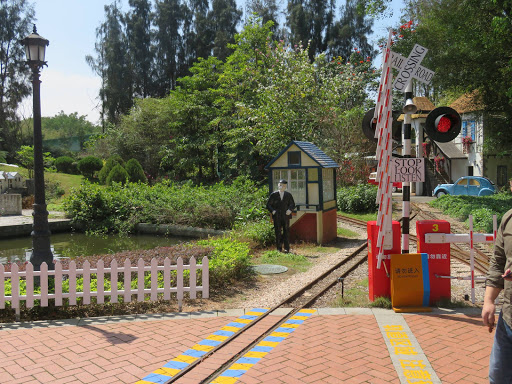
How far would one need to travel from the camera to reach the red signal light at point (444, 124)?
656 cm

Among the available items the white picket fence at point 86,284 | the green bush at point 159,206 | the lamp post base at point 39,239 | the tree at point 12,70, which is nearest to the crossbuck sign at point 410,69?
the white picket fence at point 86,284

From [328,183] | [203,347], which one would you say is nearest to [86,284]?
[203,347]

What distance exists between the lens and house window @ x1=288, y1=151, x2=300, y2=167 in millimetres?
12453

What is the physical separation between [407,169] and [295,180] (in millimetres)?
6319

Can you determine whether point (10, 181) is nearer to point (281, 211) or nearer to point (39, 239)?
point (281, 211)

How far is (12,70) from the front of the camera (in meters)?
42.8

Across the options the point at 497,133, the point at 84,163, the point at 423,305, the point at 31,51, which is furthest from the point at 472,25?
the point at 84,163

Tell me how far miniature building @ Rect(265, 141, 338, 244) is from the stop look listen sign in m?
5.63

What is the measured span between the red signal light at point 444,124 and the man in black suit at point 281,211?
4.98 meters

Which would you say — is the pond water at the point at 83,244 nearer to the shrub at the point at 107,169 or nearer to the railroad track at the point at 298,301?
the railroad track at the point at 298,301

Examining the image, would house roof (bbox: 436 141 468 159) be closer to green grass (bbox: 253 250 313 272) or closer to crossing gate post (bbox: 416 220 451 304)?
green grass (bbox: 253 250 313 272)

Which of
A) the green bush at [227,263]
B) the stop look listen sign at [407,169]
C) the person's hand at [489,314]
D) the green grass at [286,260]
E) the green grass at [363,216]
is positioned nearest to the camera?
the person's hand at [489,314]

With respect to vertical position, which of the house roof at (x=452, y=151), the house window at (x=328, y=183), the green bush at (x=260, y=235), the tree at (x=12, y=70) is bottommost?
the green bush at (x=260, y=235)

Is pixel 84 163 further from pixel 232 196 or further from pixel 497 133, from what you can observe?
pixel 497 133
